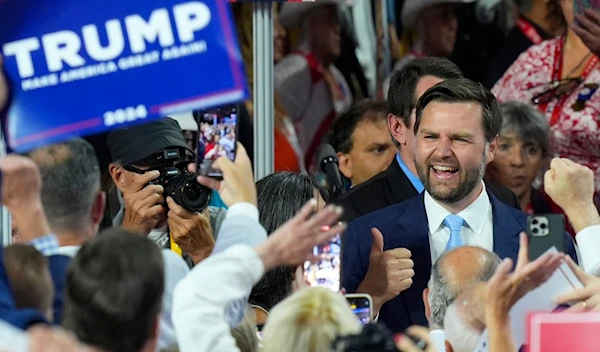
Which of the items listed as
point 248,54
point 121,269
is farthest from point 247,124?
point 121,269

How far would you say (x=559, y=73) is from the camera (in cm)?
606

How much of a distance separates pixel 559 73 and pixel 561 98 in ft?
0.40

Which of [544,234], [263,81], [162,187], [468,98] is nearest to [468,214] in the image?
[468,98]

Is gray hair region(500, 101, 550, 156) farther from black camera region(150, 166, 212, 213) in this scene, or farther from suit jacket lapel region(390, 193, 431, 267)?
black camera region(150, 166, 212, 213)

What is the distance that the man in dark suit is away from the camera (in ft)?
14.3

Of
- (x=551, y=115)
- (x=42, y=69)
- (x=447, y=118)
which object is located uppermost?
(x=42, y=69)

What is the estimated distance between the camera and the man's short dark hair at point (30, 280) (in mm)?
2971

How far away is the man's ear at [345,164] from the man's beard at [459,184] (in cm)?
126

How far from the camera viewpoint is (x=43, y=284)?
297 centimetres

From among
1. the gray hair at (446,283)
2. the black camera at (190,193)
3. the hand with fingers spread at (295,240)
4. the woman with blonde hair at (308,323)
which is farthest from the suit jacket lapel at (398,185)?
the woman with blonde hair at (308,323)

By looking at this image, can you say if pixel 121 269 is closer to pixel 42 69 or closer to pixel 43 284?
pixel 43 284

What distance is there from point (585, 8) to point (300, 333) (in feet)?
11.7

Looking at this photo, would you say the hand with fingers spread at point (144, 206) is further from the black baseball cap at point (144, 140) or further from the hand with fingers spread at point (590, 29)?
the hand with fingers spread at point (590, 29)

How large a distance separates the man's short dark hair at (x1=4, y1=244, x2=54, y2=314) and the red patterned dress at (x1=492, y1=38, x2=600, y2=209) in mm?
3383
